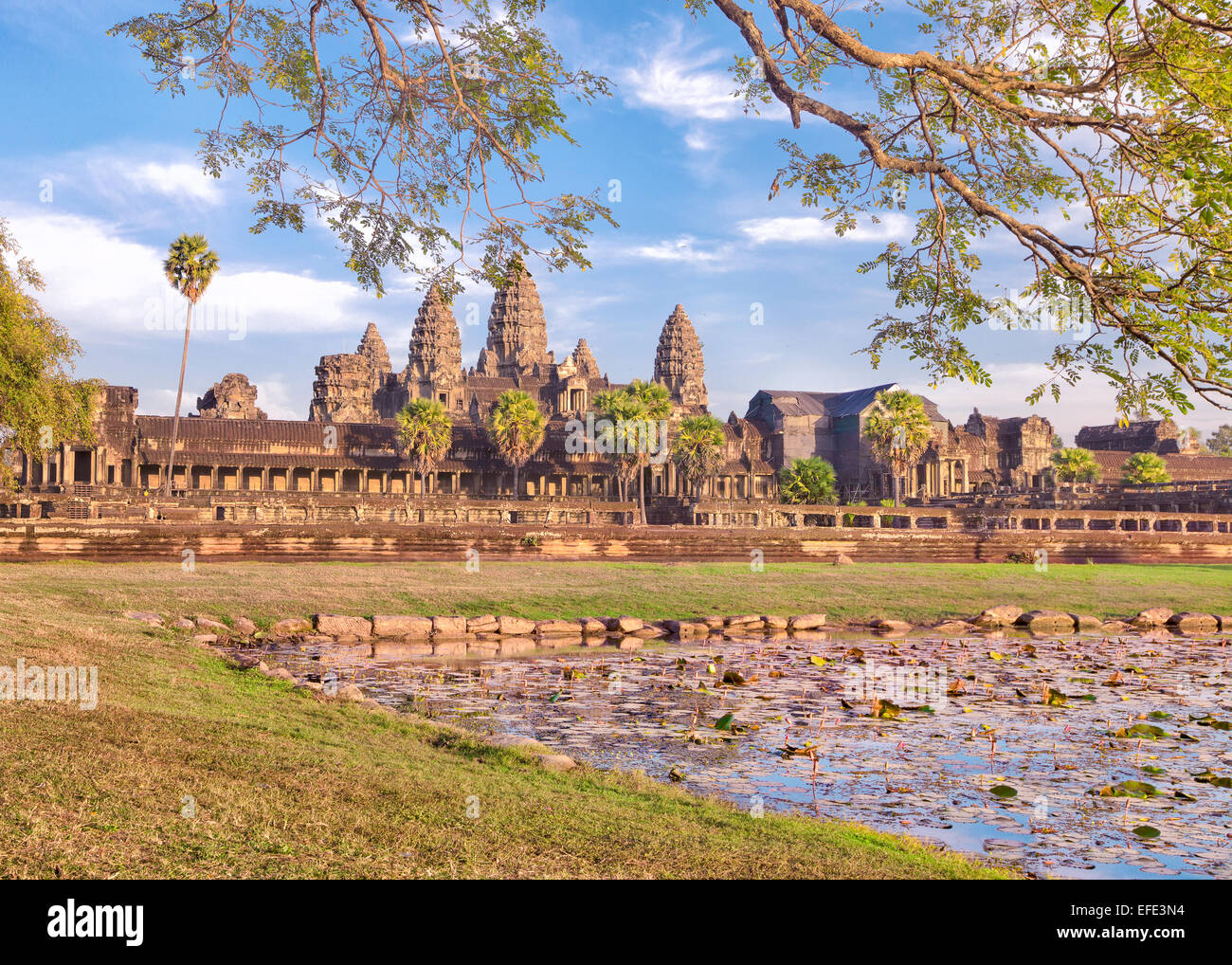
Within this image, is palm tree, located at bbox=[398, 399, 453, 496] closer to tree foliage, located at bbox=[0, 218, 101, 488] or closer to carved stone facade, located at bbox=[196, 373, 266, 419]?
carved stone facade, located at bbox=[196, 373, 266, 419]

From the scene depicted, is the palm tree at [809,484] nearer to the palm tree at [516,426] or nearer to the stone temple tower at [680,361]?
the palm tree at [516,426]

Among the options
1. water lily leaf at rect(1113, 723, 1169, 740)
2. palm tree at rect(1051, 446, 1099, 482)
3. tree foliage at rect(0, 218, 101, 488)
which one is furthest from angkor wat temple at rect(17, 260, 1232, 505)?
water lily leaf at rect(1113, 723, 1169, 740)

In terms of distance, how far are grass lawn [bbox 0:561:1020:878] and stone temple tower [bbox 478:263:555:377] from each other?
11818 centimetres

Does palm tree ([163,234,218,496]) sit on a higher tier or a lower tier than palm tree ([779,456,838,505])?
higher

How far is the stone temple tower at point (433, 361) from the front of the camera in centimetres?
A: 11644

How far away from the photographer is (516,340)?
129750 mm

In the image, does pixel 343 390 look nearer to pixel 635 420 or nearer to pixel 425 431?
pixel 425 431

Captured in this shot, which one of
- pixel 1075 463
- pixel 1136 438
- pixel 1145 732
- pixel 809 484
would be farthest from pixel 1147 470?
pixel 1145 732

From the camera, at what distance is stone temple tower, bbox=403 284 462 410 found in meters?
116

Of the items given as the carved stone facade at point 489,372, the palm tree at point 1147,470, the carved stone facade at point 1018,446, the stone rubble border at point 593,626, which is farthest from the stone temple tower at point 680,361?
the stone rubble border at point 593,626

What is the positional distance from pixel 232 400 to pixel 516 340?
39523 millimetres
